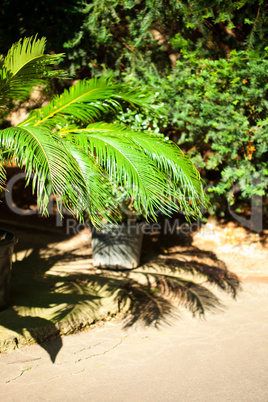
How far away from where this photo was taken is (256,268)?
5484mm

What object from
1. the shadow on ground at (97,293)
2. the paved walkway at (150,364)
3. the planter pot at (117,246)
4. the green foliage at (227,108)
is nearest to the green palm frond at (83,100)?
the green foliage at (227,108)

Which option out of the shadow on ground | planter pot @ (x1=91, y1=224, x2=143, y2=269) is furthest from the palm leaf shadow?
planter pot @ (x1=91, y1=224, x2=143, y2=269)

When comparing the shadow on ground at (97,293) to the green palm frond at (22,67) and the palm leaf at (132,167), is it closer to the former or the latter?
the palm leaf at (132,167)

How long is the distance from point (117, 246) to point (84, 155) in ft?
6.81

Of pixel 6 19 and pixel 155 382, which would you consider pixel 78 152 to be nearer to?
pixel 155 382

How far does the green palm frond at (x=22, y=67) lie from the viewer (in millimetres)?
3404

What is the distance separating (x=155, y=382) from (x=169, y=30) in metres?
→ 4.58

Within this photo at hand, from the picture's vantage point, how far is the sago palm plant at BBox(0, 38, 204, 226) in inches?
116

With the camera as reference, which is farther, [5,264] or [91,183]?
[5,264]

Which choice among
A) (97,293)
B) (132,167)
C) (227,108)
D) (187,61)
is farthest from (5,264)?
(187,61)

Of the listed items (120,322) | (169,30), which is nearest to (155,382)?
(120,322)

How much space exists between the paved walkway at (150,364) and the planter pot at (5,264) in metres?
0.61

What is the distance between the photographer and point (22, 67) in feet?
11.3

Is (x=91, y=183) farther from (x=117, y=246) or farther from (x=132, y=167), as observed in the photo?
(x=117, y=246)
